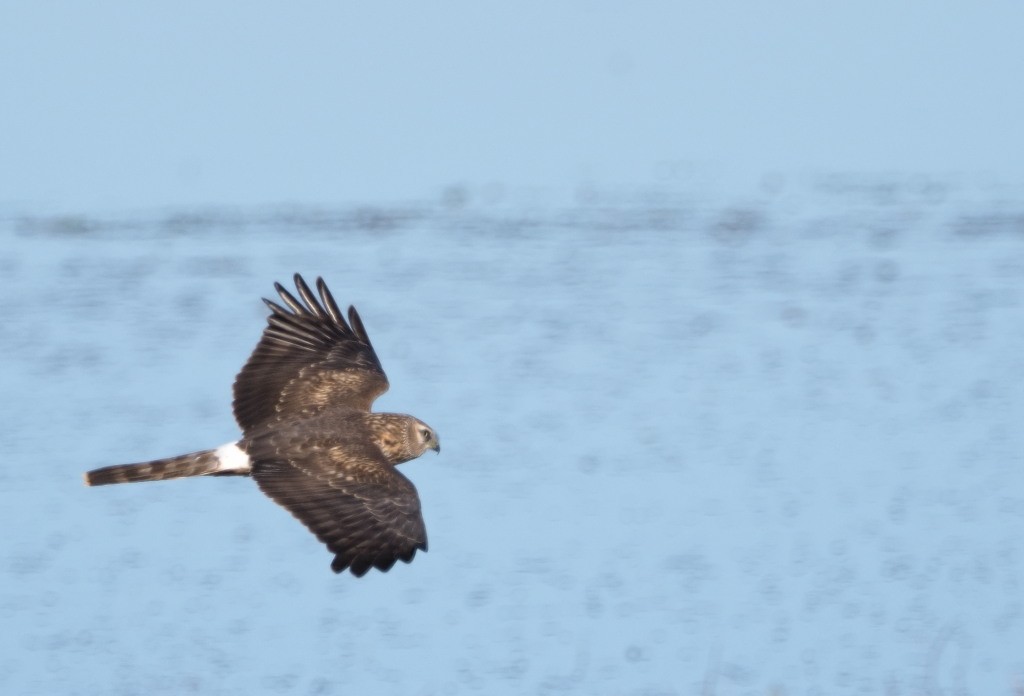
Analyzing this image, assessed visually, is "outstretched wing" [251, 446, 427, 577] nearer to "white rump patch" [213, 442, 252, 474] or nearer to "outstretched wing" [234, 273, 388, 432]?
"white rump patch" [213, 442, 252, 474]

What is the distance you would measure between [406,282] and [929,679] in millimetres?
6250

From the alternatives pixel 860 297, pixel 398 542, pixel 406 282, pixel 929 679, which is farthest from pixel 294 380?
pixel 860 297

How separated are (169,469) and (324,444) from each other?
2.47 ft

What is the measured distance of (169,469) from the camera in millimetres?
9438

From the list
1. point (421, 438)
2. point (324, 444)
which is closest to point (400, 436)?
point (421, 438)

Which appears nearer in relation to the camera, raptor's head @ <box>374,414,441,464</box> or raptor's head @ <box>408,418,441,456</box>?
raptor's head @ <box>374,414,441,464</box>

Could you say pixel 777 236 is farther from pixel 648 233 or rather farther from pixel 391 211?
pixel 391 211

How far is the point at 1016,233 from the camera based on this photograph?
1509 cm

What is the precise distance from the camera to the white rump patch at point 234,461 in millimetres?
9305

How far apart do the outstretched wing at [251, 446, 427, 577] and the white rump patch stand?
0.22 ft

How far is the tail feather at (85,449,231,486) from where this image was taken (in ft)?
30.8

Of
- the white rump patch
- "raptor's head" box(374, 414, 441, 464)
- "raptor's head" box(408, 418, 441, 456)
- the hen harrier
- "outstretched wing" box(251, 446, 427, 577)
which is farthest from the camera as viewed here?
"raptor's head" box(408, 418, 441, 456)

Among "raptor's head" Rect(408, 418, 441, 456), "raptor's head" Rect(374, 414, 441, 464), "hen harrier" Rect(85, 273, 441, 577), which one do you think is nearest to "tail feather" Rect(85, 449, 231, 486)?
"hen harrier" Rect(85, 273, 441, 577)

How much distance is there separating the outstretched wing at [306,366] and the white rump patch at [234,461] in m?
0.35
